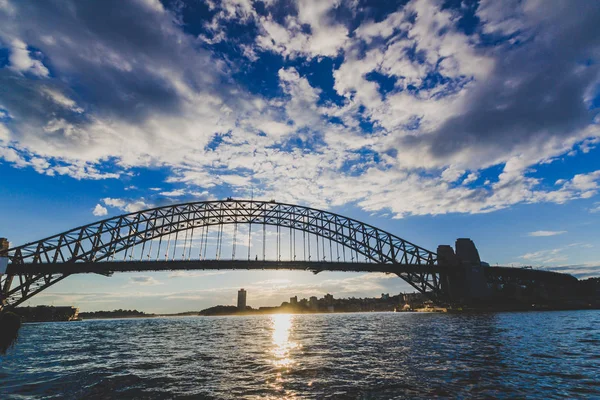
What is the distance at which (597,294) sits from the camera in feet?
283

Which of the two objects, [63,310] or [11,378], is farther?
[63,310]

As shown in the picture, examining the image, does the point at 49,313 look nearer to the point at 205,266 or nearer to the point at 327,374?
the point at 205,266

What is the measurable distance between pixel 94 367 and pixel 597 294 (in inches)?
4957

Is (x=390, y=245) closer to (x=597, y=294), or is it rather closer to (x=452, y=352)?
(x=452, y=352)

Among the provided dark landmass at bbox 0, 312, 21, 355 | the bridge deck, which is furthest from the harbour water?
the bridge deck

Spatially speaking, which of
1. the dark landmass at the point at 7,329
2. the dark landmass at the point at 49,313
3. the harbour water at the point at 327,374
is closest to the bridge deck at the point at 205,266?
the harbour water at the point at 327,374

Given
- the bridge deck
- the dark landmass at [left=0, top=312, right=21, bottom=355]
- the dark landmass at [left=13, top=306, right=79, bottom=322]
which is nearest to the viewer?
the dark landmass at [left=0, top=312, right=21, bottom=355]

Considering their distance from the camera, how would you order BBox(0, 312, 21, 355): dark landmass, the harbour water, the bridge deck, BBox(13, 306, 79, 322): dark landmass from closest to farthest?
1. BBox(0, 312, 21, 355): dark landmass
2. the harbour water
3. the bridge deck
4. BBox(13, 306, 79, 322): dark landmass

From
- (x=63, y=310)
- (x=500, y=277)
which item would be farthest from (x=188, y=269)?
(x=500, y=277)

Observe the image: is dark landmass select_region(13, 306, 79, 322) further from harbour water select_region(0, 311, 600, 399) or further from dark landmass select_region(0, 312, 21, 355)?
dark landmass select_region(0, 312, 21, 355)

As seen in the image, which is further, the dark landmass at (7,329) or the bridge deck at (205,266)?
the bridge deck at (205,266)

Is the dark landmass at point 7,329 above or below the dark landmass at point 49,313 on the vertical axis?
above

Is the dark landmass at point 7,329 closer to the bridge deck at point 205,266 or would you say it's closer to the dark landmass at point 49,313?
the bridge deck at point 205,266

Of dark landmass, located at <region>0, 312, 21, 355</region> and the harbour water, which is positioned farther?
the harbour water
